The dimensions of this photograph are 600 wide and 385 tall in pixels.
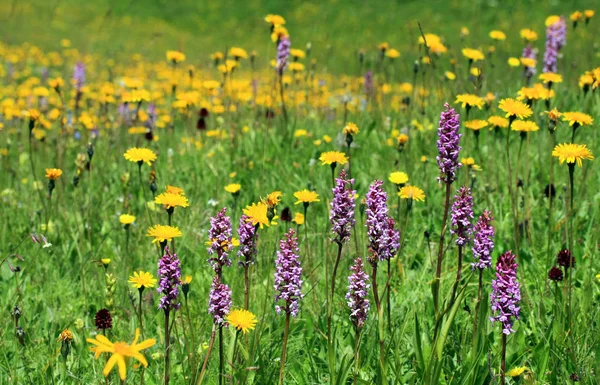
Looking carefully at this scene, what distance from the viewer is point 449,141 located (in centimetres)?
169

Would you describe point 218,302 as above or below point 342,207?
below

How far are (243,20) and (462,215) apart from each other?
17.4m

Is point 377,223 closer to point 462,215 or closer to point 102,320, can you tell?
point 462,215

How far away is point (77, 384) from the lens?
1.98 meters

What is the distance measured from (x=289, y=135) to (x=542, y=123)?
5.65ft

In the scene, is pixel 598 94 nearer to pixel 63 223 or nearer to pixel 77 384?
pixel 63 223

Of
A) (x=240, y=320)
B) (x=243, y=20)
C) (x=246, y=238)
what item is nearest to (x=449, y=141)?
(x=246, y=238)

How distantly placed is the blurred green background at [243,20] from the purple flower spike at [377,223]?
42.2 feet

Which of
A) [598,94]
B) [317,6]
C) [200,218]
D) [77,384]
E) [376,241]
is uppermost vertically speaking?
[317,6]

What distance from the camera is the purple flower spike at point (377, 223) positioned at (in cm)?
161

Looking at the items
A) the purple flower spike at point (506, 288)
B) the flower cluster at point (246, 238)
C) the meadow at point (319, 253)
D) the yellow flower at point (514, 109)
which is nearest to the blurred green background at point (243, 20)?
the meadow at point (319, 253)

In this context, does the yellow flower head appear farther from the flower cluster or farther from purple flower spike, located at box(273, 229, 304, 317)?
purple flower spike, located at box(273, 229, 304, 317)

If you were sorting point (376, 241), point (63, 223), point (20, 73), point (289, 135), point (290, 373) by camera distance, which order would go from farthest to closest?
point (20, 73) → point (289, 135) → point (63, 223) → point (290, 373) → point (376, 241)

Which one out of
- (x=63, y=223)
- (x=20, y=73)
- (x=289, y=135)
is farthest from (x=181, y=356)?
(x=20, y=73)
